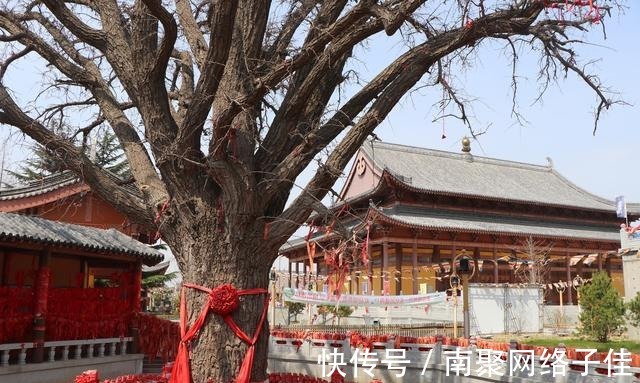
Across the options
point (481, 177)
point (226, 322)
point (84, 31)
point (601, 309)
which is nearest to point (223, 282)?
point (226, 322)

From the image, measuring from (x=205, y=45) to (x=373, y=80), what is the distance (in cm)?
215

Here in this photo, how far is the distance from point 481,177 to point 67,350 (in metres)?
30.8

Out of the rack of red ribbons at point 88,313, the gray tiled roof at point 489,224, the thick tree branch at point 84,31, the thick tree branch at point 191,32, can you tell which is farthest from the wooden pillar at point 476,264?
the thick tree branch at point 84,31

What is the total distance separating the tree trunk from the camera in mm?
5496

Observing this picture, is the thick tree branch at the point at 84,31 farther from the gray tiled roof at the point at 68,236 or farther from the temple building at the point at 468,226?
the temple building at the point at 468,226

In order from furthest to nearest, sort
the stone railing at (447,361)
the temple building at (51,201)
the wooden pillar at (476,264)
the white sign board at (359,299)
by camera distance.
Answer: the wooden pillar at (476,264)
the white sign board at (359,299)
the temple building at (51,201)
the stone railing at (447,361)

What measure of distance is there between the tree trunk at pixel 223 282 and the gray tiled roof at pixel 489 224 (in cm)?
2262

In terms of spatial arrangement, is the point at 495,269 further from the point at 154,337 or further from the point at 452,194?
the point at 154,337

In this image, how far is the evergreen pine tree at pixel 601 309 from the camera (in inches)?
738

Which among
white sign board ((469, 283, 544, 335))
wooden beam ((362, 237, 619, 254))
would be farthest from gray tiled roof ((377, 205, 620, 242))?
white sign board ((469, 283, 544, 335))

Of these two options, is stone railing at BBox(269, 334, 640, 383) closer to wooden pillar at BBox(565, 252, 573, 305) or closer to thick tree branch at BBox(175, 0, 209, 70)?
thick tree branch at BBox(175, 0, 209, 70)

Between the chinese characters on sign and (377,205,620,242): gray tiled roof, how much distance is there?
51.9 feet

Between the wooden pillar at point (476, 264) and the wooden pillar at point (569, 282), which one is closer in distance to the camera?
the wooden pillar at point (476, 264)

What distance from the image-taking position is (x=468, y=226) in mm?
30906
